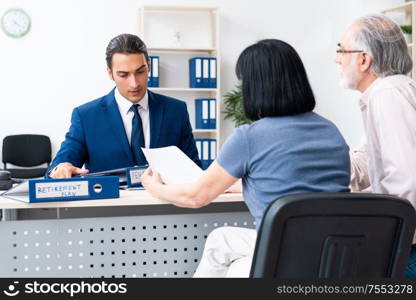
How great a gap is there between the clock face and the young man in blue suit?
3256mm

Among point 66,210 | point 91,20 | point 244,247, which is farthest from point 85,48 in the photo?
point 244,247

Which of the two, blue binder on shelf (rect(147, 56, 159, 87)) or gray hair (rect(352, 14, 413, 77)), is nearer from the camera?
gray hair (rect(352, 14, 413, 77))

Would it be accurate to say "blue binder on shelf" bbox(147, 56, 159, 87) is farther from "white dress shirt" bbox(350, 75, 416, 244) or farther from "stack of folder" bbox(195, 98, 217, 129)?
"white dress shirt" bbox(350, 75, 416, 244)

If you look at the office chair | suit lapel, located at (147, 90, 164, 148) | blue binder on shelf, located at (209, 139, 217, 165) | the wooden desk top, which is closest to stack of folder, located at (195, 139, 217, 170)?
blue binder on shelf, located at (209, 139, 217, 165)

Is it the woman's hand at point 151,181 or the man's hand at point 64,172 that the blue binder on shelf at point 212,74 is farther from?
the woman's hand at point 151,181

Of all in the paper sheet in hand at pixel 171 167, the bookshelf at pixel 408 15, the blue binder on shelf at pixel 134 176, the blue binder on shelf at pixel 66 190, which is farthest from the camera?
the bookshelf at pixel 408 15

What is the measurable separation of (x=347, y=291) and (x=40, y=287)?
883mm

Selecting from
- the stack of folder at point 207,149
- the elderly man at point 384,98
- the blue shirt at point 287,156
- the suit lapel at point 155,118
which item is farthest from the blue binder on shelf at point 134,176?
the stack of folder at point 207,149

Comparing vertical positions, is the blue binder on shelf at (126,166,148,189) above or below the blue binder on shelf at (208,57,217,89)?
below

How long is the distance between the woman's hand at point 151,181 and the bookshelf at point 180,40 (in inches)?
146

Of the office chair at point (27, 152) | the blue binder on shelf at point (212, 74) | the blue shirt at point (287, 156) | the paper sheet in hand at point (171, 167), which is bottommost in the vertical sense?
the office chair at point (27, 152)

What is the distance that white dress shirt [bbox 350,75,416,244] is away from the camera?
173cm

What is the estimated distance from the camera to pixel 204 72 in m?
5.64

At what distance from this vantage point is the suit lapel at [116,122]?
261 cm
